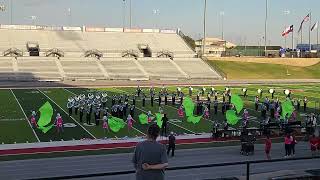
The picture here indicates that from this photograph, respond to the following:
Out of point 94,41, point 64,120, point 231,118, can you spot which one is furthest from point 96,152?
point 94,41

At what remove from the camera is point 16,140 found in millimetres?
19766

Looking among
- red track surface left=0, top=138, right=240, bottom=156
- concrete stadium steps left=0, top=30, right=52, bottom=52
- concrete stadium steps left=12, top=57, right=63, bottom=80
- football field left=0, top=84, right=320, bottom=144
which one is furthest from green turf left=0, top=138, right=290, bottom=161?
concrete stadium steps left=0, top=30, right=52, bottom=52

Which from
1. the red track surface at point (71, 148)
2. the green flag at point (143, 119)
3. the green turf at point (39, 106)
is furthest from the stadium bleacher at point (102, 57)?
the red track surface at point (71, 148)

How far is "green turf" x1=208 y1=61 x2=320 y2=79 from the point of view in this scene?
6436 centimetres

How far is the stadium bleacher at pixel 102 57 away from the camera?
5681 cm

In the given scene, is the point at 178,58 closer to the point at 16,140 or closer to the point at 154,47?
the point at 154,47

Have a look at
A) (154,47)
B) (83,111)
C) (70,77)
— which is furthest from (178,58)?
(83,111)

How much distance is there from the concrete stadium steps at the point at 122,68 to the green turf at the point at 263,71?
12.0 metres

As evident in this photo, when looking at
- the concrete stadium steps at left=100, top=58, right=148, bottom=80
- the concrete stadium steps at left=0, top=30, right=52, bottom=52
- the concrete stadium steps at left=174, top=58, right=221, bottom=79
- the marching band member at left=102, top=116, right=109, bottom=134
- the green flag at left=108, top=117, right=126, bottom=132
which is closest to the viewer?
the marching band member at left=102, top=116, right=109, bottom=134

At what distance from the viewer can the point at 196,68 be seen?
2537 inches

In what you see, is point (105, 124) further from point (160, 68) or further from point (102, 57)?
point (102, 57)

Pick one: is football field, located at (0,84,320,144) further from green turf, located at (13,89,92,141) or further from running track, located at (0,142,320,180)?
running track, located at (0,142,320,180)

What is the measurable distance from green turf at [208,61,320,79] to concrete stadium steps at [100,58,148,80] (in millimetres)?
11953

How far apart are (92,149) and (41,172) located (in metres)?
3.95
